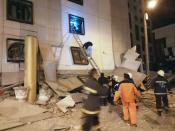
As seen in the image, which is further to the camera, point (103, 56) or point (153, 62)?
point (153, 62)

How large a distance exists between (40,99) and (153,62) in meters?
20.6

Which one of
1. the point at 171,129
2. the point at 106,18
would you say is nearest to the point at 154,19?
the point at 106,18

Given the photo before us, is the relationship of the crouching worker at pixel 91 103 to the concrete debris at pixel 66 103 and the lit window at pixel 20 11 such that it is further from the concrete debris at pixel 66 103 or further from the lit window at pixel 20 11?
the lit window at pixel 20 11

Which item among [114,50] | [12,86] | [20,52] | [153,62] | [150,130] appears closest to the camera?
[150,130]

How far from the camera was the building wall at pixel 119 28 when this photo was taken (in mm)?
Result: 20453

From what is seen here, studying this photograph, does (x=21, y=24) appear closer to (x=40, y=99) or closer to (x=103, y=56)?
(x=40, y=99)

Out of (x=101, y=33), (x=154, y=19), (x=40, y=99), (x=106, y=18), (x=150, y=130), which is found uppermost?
(x=154, y=19)

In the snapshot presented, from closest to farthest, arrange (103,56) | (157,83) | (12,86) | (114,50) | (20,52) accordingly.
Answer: (157,83) → (12,86) → (20,52) → (103,56) → (114,50)

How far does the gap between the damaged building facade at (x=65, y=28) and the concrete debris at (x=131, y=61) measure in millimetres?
962

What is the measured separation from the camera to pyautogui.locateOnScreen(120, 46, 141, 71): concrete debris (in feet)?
61.4

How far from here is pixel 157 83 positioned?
11.2 metres

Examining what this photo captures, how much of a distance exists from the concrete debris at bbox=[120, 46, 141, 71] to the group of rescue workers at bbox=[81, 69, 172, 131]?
4.47 meters

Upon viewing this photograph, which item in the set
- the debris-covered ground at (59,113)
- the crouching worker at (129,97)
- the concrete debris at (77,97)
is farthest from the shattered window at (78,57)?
the crouching worker at (129,97)

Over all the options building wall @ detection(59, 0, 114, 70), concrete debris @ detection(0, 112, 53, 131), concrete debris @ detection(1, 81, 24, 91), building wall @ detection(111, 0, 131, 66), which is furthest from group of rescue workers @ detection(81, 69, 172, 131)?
building wall @ detection(111, 0, 131, 66)
